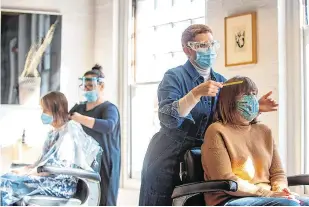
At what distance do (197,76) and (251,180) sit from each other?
396 millimetres

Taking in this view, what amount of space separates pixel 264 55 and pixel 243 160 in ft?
1.25

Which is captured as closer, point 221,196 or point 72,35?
point 221,196

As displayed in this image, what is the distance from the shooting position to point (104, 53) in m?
1.79

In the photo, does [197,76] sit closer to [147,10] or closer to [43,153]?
[147,10]

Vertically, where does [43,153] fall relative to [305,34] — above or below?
below

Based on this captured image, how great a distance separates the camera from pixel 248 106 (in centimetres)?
169

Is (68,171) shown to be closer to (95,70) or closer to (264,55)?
(95,70)

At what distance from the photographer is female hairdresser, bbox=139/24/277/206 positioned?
1.68 meters

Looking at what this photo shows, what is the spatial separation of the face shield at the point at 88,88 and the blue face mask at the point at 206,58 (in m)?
0.37

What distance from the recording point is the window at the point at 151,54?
69.2 inches

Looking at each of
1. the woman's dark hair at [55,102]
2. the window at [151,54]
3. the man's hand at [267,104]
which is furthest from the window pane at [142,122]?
the man's hand at [267,104]

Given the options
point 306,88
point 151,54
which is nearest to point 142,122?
point 151,54

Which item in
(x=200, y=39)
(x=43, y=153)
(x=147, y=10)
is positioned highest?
(x=147, y=10)

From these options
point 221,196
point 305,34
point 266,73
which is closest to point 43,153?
point 221,196
